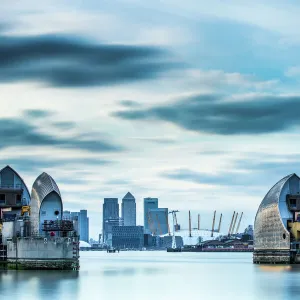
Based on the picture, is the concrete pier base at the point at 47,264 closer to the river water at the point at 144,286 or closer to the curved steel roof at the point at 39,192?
the river water at the point at 144,286

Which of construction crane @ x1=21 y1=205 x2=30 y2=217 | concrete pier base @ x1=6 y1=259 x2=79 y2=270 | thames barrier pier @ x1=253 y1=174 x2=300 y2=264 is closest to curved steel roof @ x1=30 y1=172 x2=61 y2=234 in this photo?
concrete pier base @ x1=6 y1=259 x2=79 y2=270

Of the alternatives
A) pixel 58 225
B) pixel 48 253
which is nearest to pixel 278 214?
pixel 58 225

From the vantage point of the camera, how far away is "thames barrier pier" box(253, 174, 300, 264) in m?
143

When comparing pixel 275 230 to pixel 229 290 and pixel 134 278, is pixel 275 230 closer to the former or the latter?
pixel 134 278

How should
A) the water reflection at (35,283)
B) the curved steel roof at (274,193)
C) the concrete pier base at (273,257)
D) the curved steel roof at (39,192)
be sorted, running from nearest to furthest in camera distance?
the water reflection at (35,283) < the curved steel roof at (39,192) < the concrete pier base at (273,257) < the curved steel roof at (274,193)

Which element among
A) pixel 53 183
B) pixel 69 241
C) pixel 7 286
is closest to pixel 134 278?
pixel 69 241

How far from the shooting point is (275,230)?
146 m

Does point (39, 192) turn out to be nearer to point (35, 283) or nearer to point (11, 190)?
point (11, 190)

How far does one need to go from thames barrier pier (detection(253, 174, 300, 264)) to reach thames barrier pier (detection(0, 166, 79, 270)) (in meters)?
38.8

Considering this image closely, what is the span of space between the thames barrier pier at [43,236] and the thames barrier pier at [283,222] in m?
38.8

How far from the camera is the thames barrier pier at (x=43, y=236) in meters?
116

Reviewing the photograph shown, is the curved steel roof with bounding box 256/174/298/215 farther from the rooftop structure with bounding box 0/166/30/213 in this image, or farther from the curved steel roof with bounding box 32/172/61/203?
the curved steel roof with bounding box 32/172/61/203

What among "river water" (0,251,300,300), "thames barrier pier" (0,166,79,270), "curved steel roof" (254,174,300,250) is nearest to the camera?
"river water" (0,251,300,300)

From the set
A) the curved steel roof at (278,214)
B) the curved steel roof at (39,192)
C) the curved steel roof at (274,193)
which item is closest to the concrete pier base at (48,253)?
the curved steel roof at (39,192)
